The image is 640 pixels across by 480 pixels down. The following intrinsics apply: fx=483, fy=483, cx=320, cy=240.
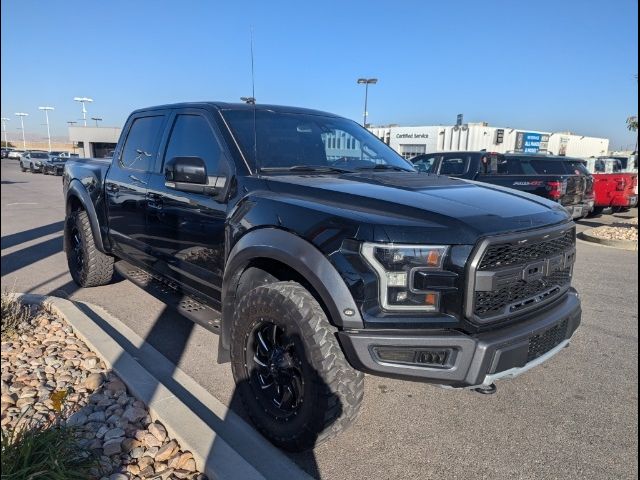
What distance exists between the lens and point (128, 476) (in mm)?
2295

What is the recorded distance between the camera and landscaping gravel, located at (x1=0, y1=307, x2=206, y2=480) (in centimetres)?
239

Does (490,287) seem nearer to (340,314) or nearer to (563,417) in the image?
(340,314)

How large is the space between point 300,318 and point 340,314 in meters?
0.22

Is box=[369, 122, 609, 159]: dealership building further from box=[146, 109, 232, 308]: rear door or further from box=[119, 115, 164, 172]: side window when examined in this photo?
box=[146, 109, 232, 308]: rear door

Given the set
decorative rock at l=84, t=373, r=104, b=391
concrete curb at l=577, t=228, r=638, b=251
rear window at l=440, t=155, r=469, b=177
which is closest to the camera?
decorative rock at l=84, t=373, r=104, b=391

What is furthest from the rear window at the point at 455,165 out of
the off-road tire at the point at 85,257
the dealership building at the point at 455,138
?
the dealership building at the point at 455,138

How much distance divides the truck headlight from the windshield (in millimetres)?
1248

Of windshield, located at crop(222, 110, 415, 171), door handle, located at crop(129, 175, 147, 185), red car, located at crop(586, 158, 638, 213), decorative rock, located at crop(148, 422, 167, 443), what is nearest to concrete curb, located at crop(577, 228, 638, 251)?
red car, located at crop(586, 158, 638, 213)

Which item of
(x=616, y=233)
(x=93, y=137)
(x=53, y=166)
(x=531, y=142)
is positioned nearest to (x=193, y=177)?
(x=616, y=233)

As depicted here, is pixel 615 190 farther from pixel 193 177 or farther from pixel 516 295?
pixel 193 177

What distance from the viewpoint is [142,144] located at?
14.8 feet

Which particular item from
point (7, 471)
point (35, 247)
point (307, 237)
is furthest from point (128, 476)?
point (35, 247)

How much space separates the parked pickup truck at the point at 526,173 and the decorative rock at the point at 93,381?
307 inches

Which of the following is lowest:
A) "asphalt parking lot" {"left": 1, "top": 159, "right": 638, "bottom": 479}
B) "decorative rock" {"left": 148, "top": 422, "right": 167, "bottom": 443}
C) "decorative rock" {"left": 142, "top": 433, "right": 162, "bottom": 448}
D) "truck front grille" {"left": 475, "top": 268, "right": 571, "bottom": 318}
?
"asphalt parking lot" {"left": 1, "top": 159, "right": 638, "bottom": 479}
